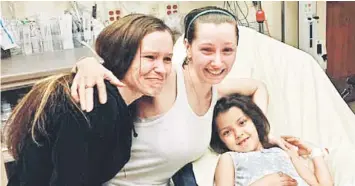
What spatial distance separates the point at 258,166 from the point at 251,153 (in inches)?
2.7

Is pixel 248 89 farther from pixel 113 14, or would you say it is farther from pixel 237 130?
pixel 113 14

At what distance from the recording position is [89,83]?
1.31 meters

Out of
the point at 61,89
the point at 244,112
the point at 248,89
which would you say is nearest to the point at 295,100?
the point at 248,89

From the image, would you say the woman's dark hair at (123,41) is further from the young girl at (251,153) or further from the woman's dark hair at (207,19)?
the young girl at (251,153)

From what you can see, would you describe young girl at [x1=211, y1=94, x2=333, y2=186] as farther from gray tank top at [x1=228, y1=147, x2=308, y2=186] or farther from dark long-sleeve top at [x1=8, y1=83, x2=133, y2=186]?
dark long-sleeve top at [x1=8, y1=83, x2=133, y2=186]

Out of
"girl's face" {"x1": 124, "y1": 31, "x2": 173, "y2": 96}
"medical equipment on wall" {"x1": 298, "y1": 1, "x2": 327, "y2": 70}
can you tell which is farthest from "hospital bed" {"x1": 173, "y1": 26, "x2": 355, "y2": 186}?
"medical equipment on wall" {"x1": 298, "y1": 1, "x2": 327, "y2": 70}

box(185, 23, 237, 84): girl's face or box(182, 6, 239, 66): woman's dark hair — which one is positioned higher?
box(182, 6, 239, 66): woman's dark hair

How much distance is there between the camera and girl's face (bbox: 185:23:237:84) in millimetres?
1673

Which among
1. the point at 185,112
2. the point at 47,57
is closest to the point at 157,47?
the point at 185,112

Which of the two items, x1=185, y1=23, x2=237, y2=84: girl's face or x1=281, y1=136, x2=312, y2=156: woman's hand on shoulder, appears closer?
x1=185, y1=23, x2=237, y2=84: girl's face

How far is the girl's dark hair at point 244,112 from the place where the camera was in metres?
1.86

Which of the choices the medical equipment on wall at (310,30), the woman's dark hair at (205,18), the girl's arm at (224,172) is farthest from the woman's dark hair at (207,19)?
the medical equipment on wall at (310,30)

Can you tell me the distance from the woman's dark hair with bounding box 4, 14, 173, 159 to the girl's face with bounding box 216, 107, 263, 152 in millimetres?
498

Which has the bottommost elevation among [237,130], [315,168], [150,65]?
[315,168]
